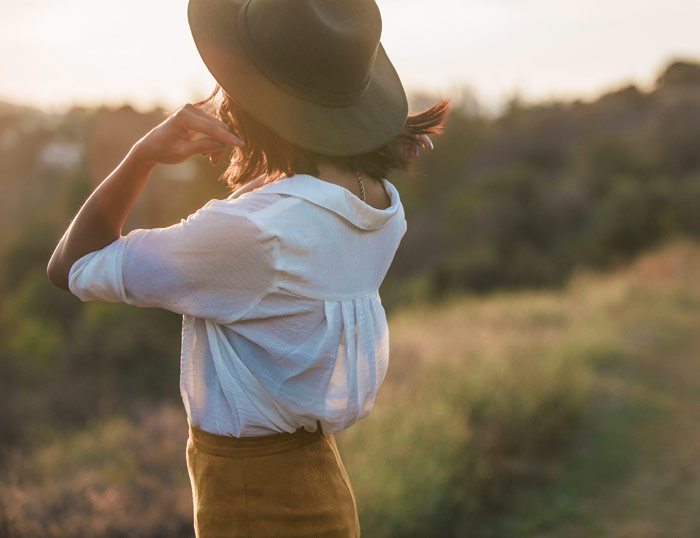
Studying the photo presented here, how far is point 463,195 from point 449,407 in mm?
26673

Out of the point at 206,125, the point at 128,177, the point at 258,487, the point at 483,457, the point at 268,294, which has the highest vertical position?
the point at 206,125

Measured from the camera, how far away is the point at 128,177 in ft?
4.27

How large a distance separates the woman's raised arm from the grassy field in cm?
239

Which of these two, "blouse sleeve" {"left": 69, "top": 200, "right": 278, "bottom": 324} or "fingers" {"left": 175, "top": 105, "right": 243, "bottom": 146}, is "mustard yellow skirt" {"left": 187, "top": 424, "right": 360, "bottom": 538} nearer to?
"blouse sleeve" {"left": 69, "top": 200, "right": 278, "bottom": 324}

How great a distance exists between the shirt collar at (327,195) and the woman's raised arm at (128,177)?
0.12 meters

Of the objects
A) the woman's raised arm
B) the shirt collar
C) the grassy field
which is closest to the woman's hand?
the woman's raised arm

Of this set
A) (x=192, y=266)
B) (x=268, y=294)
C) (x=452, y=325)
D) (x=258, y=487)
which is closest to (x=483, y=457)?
(x=258, y=487)

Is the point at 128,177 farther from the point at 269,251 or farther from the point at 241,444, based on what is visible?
the point at 241,444

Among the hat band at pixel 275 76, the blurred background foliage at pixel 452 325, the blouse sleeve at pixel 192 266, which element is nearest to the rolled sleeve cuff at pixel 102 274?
the blouse sleeve at pixel 192 266

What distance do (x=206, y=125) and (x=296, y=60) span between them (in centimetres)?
22

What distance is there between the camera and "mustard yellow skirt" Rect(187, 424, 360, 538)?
1430mm

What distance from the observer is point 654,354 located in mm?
6848

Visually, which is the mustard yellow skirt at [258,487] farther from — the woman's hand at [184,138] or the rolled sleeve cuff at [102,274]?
the woman's hand at [184,138]

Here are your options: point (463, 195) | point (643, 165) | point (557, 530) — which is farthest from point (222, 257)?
point (463, 195)
